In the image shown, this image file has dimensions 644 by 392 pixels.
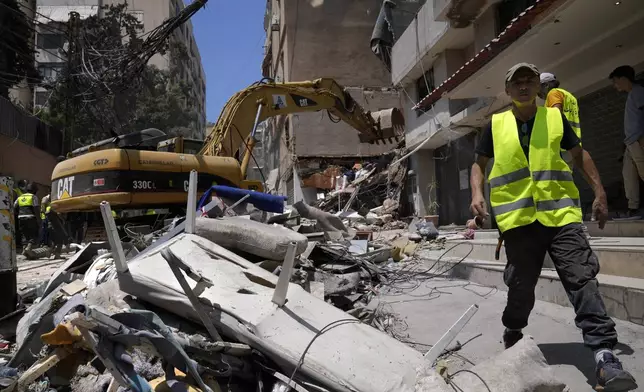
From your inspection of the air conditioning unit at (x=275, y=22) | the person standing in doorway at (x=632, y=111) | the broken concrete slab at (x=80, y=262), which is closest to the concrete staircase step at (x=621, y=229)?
the person standing in doorway at (x=632, y=111)

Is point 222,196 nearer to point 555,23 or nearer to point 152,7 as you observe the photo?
point 555,23

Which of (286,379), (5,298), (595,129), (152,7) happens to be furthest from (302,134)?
(152,7)

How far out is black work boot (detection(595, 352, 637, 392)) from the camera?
1863 mm

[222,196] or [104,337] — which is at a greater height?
[222,196]

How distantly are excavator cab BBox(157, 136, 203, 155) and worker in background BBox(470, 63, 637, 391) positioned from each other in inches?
254

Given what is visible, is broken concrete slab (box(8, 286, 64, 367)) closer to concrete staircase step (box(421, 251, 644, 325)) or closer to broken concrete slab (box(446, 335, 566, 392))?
broken concrete slab (box(446, 335, 566, 392))

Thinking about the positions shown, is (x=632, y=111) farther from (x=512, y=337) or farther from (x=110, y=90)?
(x=110, y=90)

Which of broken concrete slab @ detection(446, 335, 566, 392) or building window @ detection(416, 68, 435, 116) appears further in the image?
building window @ detection(416, 68, 435, 116)

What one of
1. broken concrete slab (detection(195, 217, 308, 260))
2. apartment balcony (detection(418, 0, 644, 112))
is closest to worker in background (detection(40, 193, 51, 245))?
broken concrete slab (detection(195, 217, 308, 260))

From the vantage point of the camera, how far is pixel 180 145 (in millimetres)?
8133

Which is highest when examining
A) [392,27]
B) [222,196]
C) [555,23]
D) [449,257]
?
[392,27]

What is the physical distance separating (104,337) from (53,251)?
964cm

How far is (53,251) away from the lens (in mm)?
10078

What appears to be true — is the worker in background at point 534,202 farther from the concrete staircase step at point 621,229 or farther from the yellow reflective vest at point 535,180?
the concrete staircase step at point 621,229
